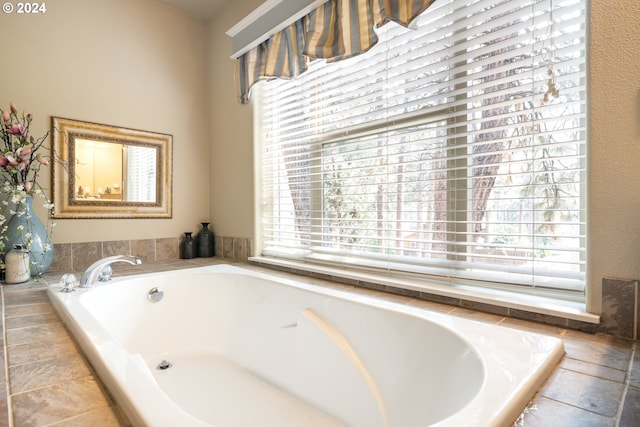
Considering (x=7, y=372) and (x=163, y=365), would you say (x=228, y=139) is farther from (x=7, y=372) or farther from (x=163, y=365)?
(x=7, y=372)

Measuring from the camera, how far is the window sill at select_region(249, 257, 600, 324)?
1034mm

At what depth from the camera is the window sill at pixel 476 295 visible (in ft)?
3.39

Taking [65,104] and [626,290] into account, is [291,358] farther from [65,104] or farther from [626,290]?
[65,104]

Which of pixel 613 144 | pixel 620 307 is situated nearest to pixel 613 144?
pixel 613 144

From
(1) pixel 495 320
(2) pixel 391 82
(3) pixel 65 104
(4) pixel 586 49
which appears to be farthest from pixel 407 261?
(3) pixel 65 104

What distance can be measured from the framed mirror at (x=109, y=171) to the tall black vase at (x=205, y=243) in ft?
0.92

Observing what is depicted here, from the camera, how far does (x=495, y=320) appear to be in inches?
43.6

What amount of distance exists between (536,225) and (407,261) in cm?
53

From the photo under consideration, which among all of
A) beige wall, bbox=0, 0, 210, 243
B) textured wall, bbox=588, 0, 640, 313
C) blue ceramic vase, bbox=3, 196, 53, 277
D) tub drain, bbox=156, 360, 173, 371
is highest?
beige wall, bbox=0, 0, 210, 243

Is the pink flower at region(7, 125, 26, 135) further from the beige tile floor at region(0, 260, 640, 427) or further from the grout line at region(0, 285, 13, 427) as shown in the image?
the beige tile floor at region(0, 260, 640, 427)

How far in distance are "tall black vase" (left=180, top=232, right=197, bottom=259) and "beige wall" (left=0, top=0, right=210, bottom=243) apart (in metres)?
0.09

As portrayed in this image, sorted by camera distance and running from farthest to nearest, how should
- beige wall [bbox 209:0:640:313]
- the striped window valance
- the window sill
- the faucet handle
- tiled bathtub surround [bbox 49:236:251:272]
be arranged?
tiled bathtub surround [bbox 49:236:251:272] → the faucet handle → the striped window valance → the window sill → beige wall [bbox 209:0:640:313]

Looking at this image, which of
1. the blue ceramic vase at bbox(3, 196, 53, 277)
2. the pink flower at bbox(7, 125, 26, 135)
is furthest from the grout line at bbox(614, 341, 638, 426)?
the pink flower at bbox(7, 125, 26, 135)

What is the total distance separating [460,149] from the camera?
53.0 inches
